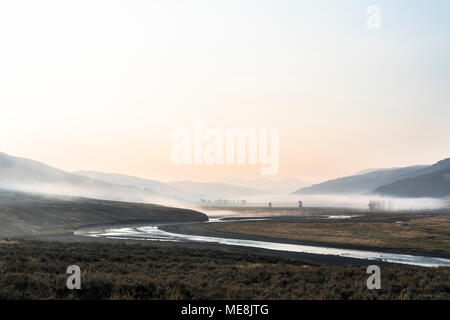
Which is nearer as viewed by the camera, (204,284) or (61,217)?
(204,284)

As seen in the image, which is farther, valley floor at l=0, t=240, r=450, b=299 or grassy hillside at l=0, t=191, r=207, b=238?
grassy hillside at l=0, t=191, r=207, b=238

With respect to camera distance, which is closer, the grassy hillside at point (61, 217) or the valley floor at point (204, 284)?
the valley floor at point (204, 284)

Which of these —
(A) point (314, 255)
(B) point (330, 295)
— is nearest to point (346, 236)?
(A) point (314, 255)

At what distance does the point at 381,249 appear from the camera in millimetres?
57812

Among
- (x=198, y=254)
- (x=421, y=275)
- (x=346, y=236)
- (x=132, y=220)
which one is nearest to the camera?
(x=421, y=275)

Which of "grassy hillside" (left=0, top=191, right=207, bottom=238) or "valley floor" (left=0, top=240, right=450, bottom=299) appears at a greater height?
"valley floor" (left=0, top=240, right=450, bottom=299)

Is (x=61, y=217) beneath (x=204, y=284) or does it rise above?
beneath

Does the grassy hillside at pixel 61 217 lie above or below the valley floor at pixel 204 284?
below
